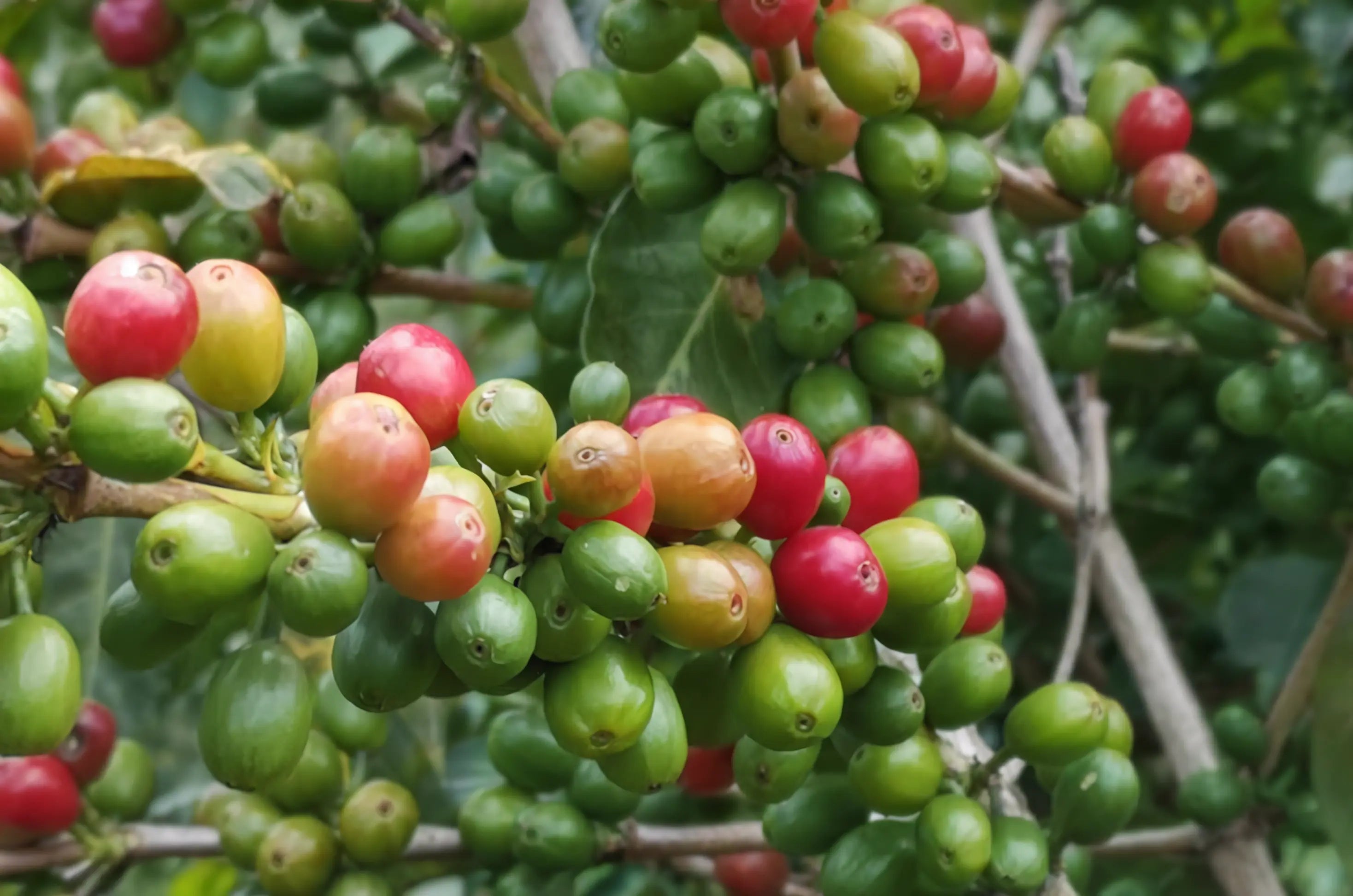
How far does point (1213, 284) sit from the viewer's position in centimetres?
115

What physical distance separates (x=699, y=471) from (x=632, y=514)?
0.14ft

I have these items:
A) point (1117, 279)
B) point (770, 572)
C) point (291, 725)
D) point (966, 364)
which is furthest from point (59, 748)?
→ point (1117, 279)

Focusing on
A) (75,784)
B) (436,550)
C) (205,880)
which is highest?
(436,550)

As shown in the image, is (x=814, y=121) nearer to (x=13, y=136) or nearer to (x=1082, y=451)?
(x=1082, y=451)

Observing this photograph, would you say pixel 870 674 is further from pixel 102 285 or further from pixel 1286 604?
pixel 1286 604

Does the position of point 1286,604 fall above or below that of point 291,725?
above

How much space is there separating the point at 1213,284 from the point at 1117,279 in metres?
0.11

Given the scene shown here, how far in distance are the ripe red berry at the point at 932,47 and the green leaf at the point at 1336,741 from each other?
615mm

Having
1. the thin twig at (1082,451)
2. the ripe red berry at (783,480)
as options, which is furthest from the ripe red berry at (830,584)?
the thin twig at (1082,451)

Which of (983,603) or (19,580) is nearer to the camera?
(19,580)

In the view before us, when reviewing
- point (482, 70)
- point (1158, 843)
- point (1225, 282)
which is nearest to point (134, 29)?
point (482, 70)

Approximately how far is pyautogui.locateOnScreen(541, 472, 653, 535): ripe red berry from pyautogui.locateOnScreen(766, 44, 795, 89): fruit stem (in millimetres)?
458

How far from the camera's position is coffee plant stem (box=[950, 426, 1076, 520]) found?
4.29 feet

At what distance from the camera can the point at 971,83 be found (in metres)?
1.07
